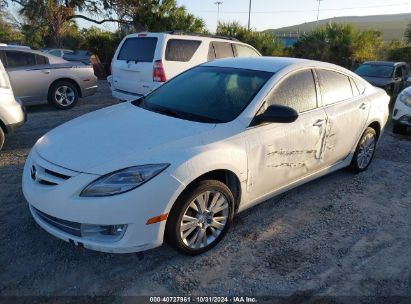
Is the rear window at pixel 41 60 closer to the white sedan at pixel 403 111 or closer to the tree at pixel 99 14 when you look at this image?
the white sedan at pixel 403 111

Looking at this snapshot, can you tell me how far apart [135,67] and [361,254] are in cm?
572

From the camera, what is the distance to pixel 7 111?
527 centimetres

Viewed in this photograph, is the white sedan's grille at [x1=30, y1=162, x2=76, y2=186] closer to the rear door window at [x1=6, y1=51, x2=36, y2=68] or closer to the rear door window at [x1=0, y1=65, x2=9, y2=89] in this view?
the rear door window at [x1=0, y1=65, x2=9, y2=89]

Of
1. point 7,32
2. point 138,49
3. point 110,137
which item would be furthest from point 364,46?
point 7,32

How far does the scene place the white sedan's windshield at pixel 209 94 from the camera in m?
3.44

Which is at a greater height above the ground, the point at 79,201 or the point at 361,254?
the point at 79,201

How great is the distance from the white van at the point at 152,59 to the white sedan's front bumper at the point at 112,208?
4.82m

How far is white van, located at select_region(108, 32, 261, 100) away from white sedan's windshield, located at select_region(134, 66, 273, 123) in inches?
129

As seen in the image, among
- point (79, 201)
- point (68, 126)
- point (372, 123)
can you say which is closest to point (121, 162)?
point (79, 201)

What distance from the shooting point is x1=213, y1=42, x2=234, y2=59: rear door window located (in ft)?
28.3

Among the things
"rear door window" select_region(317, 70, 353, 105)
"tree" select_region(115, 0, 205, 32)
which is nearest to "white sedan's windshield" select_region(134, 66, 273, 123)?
"rear door window" select_region(317, 70, 353, 105)

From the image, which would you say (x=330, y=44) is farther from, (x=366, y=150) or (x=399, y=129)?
(x=366, y=150)

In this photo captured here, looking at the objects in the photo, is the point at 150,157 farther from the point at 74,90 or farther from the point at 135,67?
the point at 74,90

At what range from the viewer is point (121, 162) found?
2.71 metres
